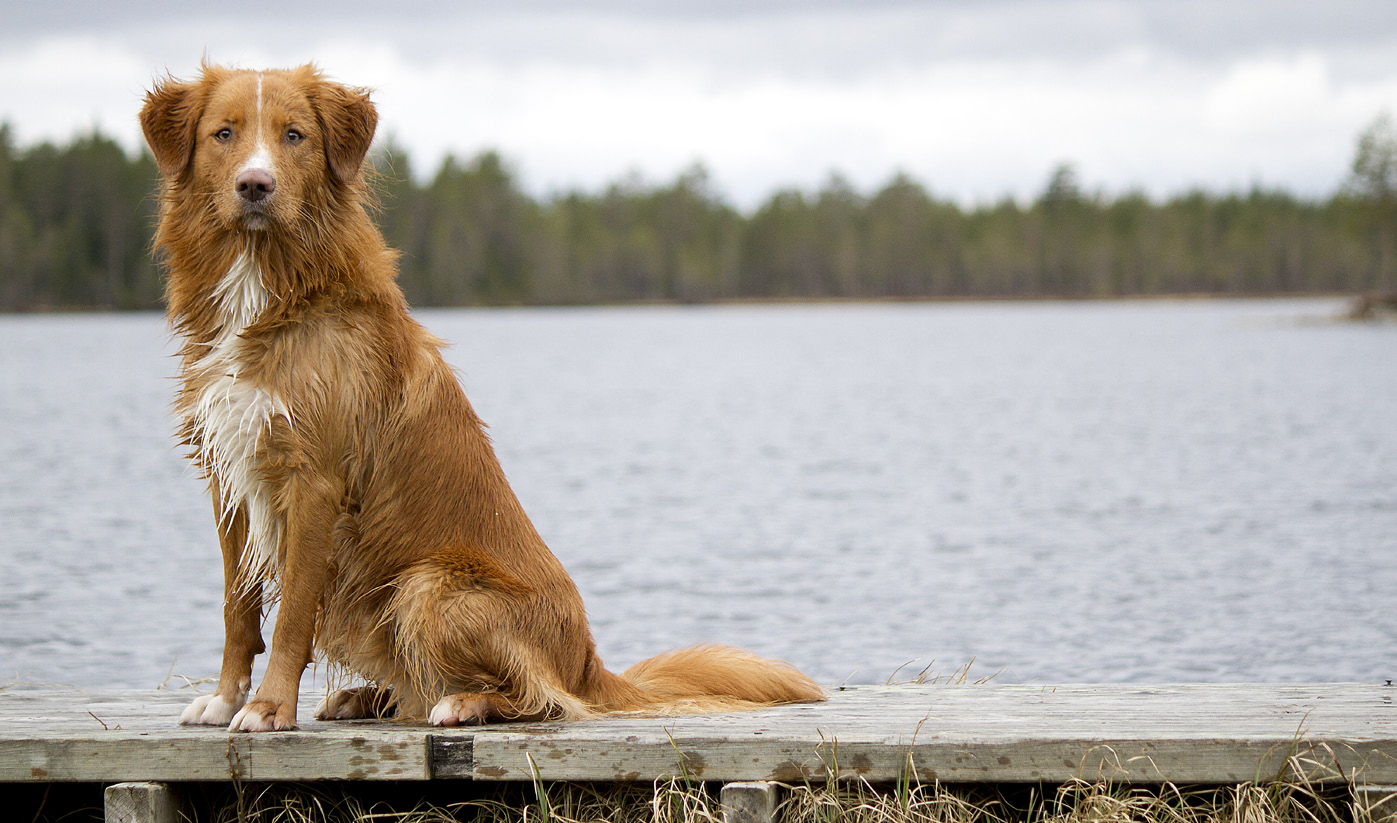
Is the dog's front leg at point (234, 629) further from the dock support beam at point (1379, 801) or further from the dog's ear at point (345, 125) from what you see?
the dock support beam at point (1379, 801)

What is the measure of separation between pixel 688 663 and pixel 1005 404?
1019 inches

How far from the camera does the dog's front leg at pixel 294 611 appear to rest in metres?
3.77

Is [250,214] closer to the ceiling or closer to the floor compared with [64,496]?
closer to the ceiling

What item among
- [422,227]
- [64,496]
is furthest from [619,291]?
[64,496]

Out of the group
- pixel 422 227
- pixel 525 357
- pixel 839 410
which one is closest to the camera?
pixel 839 410

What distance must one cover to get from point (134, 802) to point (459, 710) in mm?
1008

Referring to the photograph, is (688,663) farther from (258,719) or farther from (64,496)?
(64,496)

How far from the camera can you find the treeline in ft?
389

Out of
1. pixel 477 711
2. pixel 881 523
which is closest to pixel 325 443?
pixel 477 711

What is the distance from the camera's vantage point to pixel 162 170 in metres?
3.95

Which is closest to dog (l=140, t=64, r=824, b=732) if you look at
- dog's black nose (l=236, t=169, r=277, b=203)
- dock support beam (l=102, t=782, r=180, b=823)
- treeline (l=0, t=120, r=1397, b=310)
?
dog's black nose (l=236, t=169, r=277, b=203)

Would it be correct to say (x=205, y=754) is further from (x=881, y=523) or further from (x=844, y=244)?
(x=844, y=244)

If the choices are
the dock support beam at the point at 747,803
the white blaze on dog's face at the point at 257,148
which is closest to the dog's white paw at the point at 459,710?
the dock support beam at the point at 747,803

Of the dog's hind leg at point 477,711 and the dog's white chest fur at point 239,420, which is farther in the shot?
the dog's hind leg at point 477,711
